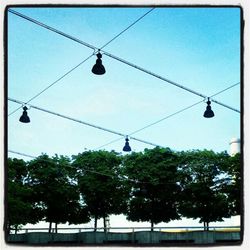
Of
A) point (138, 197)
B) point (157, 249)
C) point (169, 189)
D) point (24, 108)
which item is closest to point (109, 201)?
point (138, 197)

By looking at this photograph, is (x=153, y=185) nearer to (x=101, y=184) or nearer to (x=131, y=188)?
(x=131, y=188)

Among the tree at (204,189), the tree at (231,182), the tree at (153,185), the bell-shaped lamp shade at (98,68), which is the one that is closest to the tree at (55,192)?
the tree at (153,185)

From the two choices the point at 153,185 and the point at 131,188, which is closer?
the point at 153,185

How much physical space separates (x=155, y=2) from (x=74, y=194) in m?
15.1

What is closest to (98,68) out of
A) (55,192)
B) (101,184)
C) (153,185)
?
(55,192)

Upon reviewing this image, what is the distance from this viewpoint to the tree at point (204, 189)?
15.0 metres

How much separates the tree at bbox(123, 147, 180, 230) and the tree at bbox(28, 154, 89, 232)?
6.21 feet

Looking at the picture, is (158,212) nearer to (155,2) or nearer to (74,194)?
(74,194)

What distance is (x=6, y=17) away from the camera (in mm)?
1518

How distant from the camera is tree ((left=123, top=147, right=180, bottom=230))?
1501cm

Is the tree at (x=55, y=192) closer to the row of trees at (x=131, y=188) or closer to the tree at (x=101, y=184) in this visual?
the row of trees at (x=131, y=188)

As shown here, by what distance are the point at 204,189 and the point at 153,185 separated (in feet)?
5.94

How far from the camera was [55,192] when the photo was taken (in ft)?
51.0

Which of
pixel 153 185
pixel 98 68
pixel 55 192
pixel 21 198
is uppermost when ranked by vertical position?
pixel 98 68
